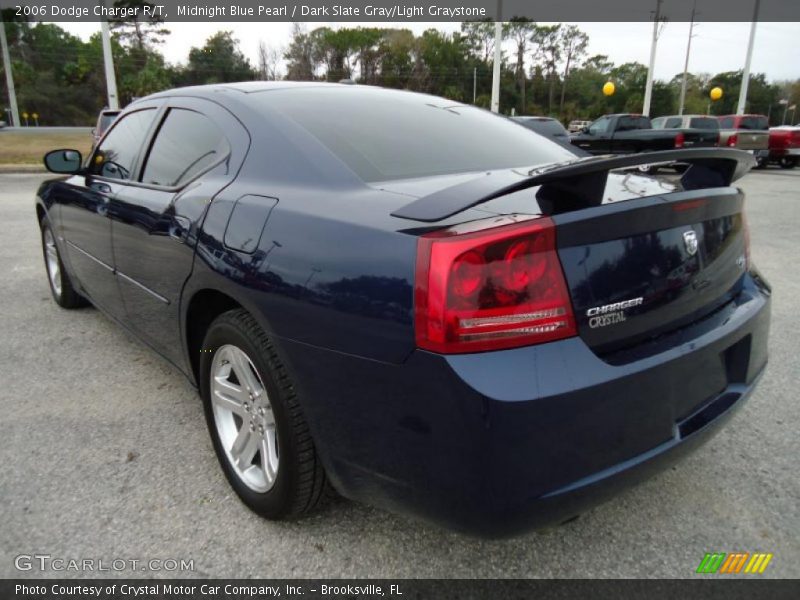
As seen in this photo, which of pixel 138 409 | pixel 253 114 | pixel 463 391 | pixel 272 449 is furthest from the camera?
pixel 138 409

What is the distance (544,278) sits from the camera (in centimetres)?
142

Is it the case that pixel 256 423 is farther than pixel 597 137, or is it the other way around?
pixel 597 137

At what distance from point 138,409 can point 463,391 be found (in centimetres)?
215

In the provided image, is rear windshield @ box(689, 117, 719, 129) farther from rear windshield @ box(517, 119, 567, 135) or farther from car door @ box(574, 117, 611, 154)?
rear windshield @ box(517, 119, 567, 135)

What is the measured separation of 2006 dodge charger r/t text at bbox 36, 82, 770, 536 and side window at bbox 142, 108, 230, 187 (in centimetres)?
3

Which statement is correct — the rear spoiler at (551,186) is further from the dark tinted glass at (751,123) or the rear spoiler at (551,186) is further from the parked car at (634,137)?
the dark tinted glass at (751,123)

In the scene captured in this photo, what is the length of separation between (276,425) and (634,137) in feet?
53.9

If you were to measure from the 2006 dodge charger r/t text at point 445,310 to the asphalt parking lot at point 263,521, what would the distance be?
19 cm

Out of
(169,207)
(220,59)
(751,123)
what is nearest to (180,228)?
(169,207)

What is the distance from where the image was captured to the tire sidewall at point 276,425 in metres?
1.83

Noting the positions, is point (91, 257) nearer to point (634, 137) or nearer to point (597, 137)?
point (634, 137)

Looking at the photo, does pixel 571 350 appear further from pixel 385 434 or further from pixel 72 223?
pixel 72 223

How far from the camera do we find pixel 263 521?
81.8 inches

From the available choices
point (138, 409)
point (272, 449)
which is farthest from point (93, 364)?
point (272, 449)
